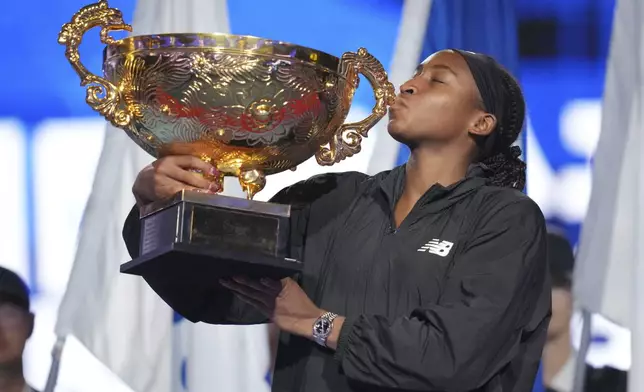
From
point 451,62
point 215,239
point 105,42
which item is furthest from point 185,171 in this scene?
point 451,62

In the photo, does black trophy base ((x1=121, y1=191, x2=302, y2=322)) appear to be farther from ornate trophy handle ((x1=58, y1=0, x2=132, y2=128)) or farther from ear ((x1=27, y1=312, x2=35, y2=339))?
ear ((x1=27, y1=312, x2=35, y2=339))

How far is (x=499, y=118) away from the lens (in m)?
1.67

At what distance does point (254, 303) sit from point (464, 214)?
1.03 feet

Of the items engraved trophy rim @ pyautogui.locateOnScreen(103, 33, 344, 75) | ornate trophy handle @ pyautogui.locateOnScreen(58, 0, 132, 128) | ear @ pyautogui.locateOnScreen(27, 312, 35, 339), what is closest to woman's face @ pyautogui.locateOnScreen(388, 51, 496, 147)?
engraved trophy rim @ pyautogui.locateOnScreen(103, 33, 344, 75)

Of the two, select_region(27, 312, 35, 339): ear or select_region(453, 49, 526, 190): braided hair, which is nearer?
select_region(453, 49, 526, 190): braided hair

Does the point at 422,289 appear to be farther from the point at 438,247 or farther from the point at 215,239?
the point at 215,239

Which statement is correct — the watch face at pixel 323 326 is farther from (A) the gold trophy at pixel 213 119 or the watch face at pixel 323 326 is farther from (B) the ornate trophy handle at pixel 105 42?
(B) the ornate trophy handle at pixel 105 42

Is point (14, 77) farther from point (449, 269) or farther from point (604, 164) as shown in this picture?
point (449, 269)

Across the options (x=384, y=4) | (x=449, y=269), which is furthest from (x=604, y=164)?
(x=449, y=269)

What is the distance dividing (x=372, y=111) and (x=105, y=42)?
390 mm

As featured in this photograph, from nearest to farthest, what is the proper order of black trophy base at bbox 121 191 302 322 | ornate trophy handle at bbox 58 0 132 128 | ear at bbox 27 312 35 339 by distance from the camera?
black trophy base at bbox 121 191 302 322 → ornate trophy handle at bbox 58 0 132 128 → ear at bbox 27 312 35 339

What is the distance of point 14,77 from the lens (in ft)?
8.96

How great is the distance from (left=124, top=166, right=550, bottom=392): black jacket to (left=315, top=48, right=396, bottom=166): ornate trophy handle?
6cm

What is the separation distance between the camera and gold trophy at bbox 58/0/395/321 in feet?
4.70
